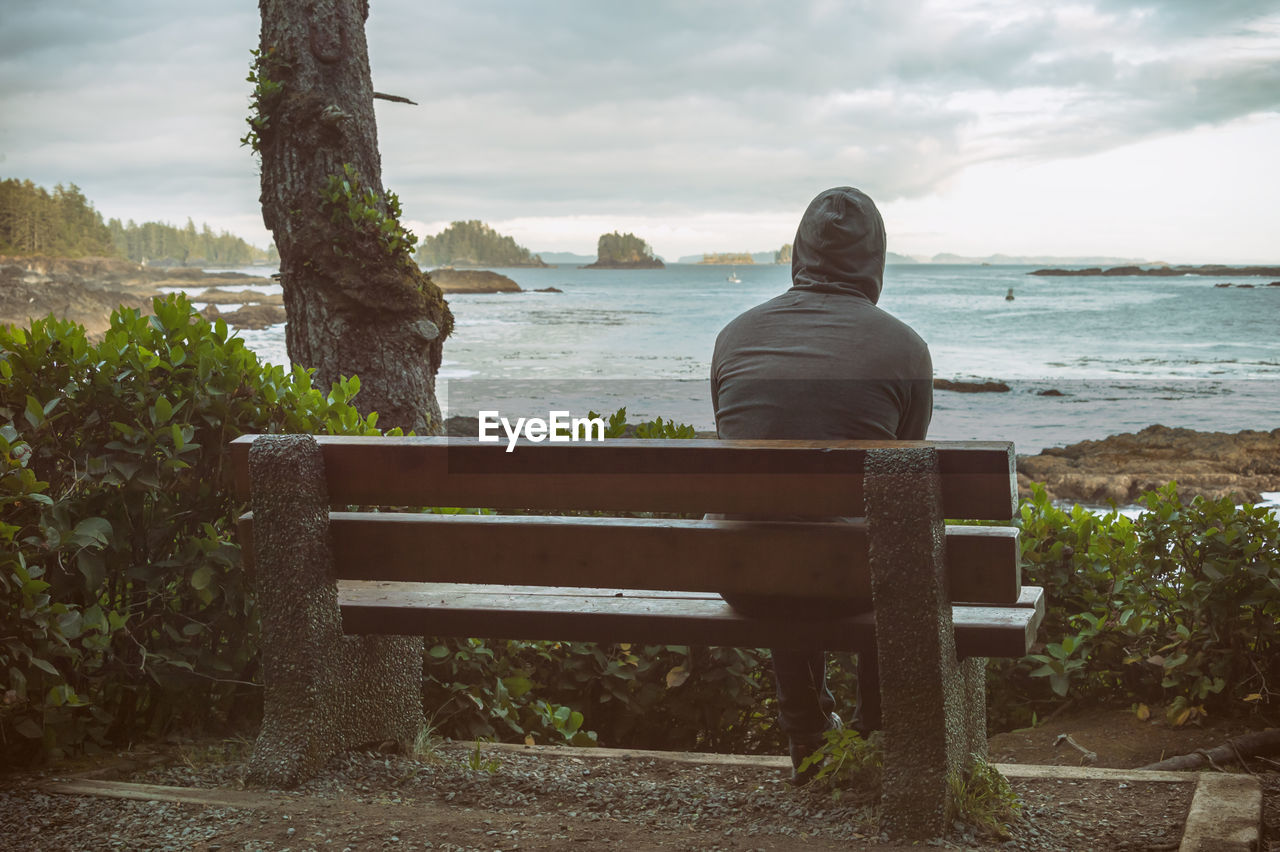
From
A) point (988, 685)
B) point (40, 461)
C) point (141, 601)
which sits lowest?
point (988, 685)

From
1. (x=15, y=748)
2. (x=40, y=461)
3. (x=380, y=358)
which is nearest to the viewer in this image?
(x=15, y=748)

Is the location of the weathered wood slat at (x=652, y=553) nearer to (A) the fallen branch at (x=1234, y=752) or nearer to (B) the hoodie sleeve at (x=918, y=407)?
(B) the hoodie sleeve at (x=918, y=407)

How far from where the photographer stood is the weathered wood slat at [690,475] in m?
2.38

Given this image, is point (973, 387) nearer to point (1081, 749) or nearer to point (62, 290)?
point (62, 290)

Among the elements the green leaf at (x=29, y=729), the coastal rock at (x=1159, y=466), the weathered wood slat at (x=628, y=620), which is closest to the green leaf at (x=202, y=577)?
the weathered wood slat at (x=628, y=620)

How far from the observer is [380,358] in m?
6.29

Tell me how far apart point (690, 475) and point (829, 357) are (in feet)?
2.04

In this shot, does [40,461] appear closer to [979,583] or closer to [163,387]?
[163,387]

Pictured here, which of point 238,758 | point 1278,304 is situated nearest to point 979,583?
point 238,758

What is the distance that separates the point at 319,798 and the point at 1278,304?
71972 millimetres

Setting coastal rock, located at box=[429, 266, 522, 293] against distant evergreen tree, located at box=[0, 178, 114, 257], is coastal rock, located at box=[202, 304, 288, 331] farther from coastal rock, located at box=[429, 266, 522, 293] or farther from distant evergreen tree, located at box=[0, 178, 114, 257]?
coastal rock, located at box=[429, 266, 522, 293]

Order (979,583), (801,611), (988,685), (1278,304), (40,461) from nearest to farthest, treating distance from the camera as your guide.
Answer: (979,583)
(801,611)
(40,461)
(988,685)
(1278,304)

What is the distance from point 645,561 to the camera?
2.65 meters

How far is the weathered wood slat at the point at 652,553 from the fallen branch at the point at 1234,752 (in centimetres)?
136
